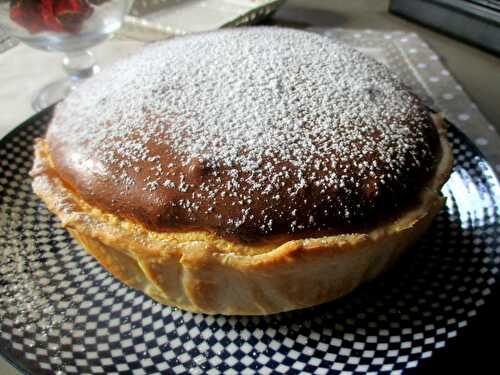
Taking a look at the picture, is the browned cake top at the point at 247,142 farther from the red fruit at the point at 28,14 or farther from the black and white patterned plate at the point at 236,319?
the red fruit at the point at 28,14

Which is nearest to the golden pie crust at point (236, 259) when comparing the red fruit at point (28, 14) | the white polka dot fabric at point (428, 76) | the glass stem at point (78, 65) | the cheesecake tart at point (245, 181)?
the cheesecake tart at point (245, 181)

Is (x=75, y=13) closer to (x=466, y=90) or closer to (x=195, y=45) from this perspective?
(x=195, y=45)

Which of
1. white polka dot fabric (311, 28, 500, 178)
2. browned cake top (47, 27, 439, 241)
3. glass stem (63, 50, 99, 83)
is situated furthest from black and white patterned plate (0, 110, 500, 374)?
glass stem (63, 50, 99, 83)

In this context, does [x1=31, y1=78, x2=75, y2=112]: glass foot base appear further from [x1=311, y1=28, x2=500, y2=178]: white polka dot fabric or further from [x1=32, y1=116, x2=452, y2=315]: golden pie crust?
[x1=311, y1=28, x2=500, y2=178]: white polka dot fabric

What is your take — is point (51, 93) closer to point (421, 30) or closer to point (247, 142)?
point (247, 142)

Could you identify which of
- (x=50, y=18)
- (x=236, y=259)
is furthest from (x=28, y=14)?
(x=236, y=259)
